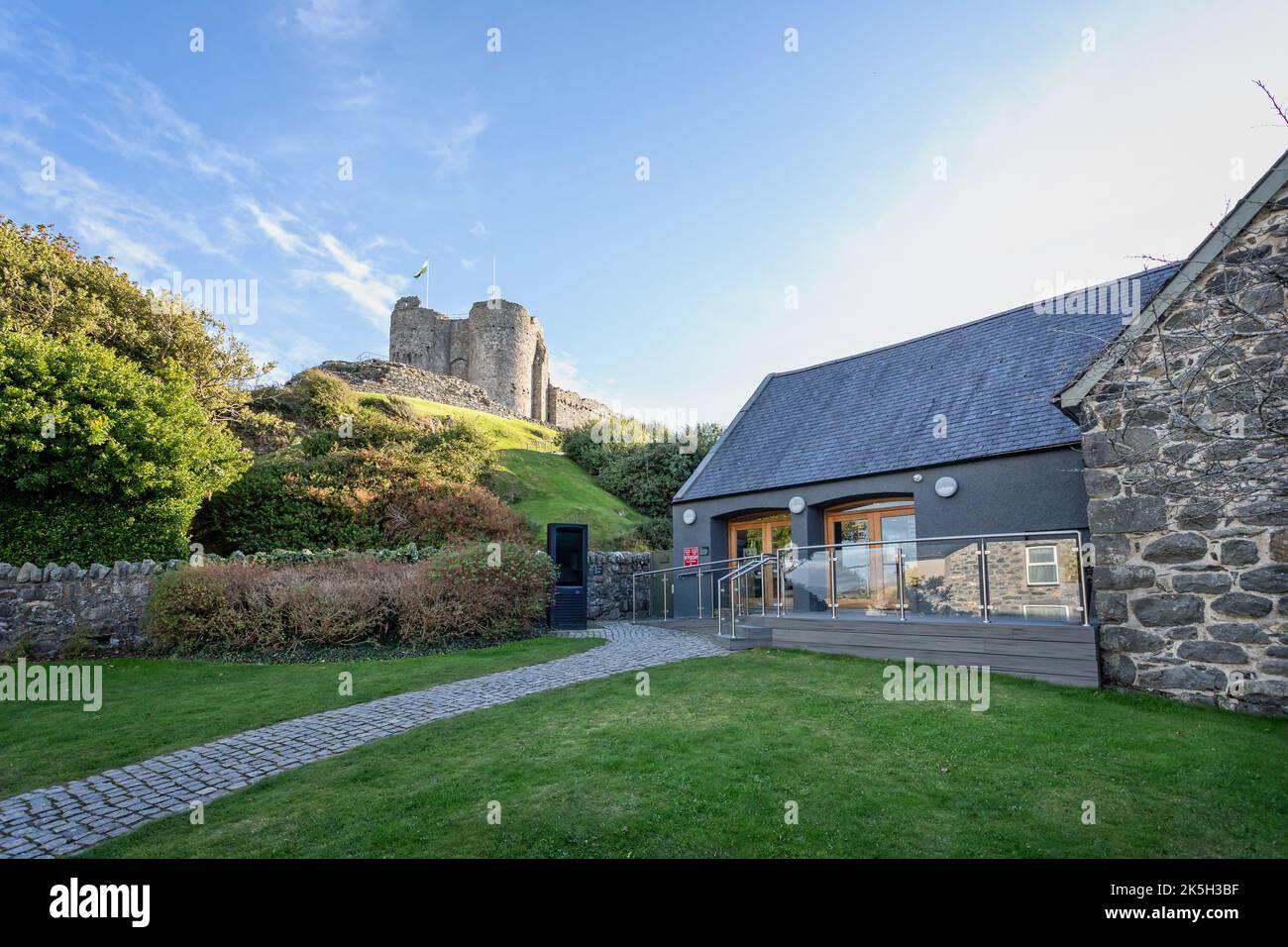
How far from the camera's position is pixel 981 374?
44.3 feet

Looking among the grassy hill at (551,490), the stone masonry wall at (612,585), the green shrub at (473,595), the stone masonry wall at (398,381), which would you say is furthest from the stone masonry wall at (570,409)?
the green shrub at (473,595)

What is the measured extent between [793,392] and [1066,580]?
34.1 feet

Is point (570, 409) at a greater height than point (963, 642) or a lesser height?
greater

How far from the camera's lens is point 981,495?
11.8m

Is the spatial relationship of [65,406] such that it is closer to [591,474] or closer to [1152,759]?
[1152,759]

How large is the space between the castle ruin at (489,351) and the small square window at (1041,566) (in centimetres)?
4321

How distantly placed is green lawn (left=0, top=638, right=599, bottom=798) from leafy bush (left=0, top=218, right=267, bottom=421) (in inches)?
556

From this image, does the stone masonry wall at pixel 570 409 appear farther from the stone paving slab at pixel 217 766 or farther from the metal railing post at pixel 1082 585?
the metal railing post at pixel 1082 585

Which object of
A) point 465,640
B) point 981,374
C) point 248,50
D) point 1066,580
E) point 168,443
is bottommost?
point 465,640

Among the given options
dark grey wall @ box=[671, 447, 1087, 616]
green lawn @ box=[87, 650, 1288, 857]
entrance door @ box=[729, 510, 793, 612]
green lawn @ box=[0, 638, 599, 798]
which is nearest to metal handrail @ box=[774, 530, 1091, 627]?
green lawn @ box=[87, 650, 1288, 857]

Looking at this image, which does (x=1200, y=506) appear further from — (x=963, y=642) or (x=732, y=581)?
(x=732, y=581)

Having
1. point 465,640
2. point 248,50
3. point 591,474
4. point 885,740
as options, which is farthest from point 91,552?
point 591,474

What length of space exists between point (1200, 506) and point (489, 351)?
47890 mm

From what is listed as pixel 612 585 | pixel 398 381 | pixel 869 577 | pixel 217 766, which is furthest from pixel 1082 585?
pixel 398 381
